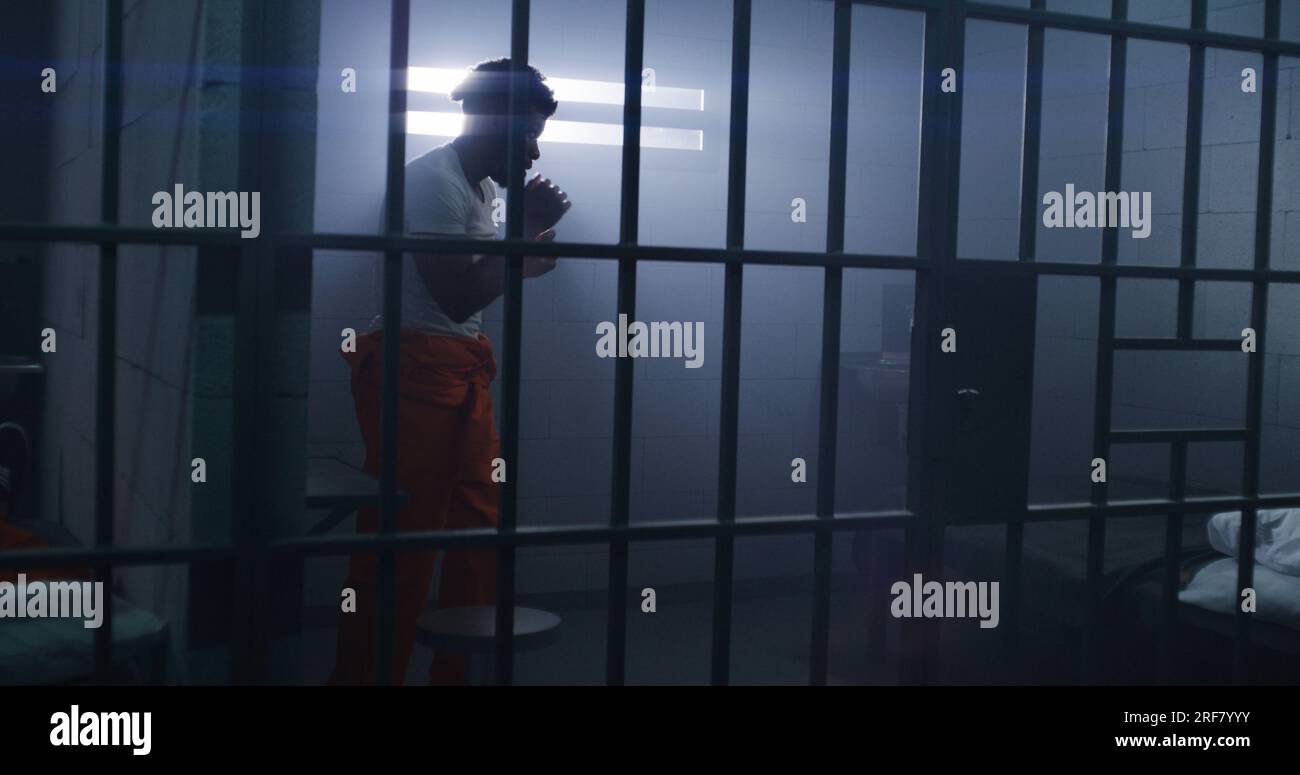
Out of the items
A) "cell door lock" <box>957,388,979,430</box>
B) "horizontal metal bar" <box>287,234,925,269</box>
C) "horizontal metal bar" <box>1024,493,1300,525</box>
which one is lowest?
"horizontal metal bar" <box>1024,493,1300,525</box>

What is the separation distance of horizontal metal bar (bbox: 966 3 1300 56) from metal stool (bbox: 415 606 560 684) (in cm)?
142

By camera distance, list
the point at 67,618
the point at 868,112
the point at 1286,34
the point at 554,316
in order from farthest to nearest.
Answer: the point at 868,112
the point at 554,316
the point at 1286,34
the point at 67,618

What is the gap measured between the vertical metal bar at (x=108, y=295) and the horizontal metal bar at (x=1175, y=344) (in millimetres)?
1679

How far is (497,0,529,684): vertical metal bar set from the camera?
5.72ft

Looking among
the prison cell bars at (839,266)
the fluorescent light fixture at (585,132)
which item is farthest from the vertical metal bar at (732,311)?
the fluorescent light fixture at (585,132)

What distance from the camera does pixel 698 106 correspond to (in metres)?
4.48

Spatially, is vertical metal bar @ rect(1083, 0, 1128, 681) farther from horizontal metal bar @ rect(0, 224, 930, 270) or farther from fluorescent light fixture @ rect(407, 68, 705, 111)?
fluorescent light fixture @ rect(407, 68, 705, 111)

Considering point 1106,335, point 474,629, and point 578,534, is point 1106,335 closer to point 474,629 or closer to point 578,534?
point 578,534

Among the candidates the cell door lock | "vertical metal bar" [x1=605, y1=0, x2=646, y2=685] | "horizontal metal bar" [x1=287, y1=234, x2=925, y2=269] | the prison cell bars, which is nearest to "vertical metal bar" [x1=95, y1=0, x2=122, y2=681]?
the prison cell bars

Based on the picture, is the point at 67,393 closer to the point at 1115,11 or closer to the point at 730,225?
the point at 730,225

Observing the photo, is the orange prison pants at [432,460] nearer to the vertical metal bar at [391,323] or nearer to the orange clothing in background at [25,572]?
the orange clothing in background at [25,572]

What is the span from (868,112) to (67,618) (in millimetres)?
3665

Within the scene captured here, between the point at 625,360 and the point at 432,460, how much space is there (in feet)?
3.39

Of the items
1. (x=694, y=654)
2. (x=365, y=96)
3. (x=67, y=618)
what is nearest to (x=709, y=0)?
(x=365, y=96)
